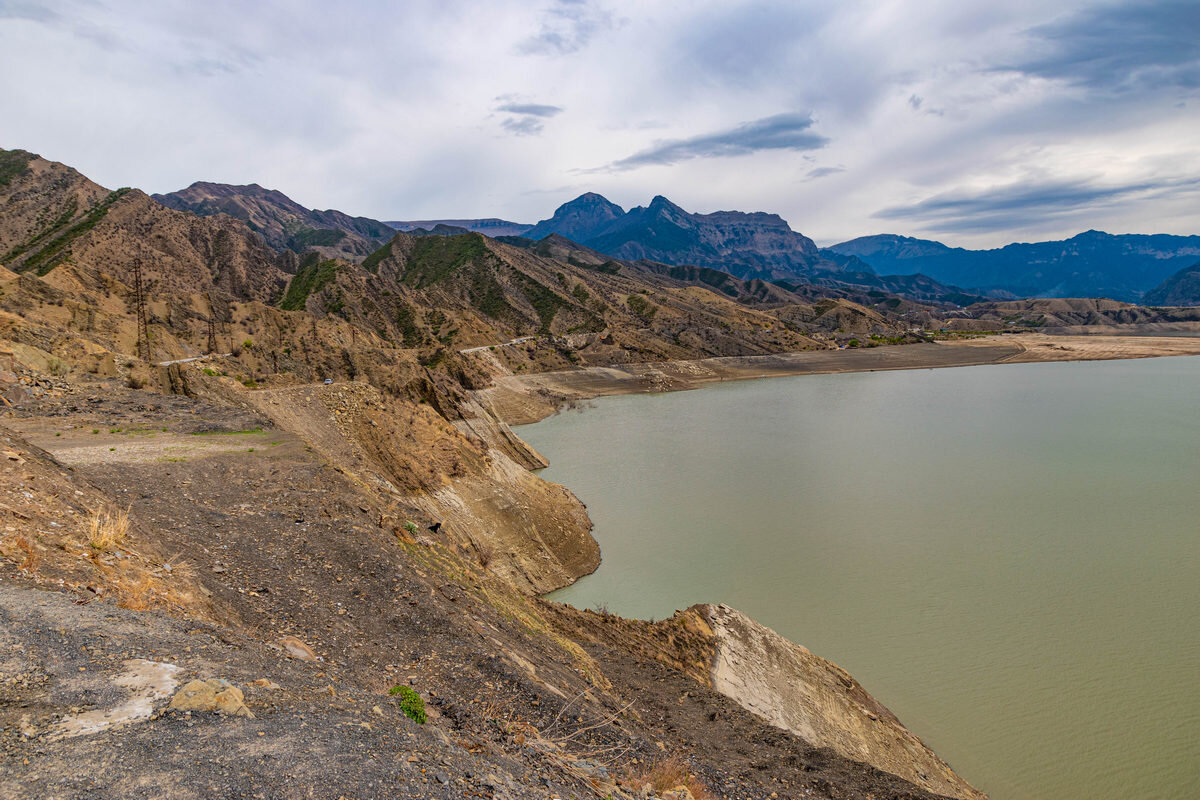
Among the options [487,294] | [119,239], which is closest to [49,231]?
[119,239]

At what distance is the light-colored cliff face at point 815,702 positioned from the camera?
13.8m

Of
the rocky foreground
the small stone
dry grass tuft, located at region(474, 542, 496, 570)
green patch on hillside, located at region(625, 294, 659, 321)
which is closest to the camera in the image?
the rocky foreground

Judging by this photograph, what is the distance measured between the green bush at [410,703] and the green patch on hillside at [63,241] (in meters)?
82.8

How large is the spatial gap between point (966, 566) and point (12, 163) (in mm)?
128690

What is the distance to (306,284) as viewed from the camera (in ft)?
312

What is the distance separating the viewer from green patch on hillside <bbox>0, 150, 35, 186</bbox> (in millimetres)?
87438

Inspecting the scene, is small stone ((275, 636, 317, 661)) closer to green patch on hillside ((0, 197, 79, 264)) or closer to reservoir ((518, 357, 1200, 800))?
reservoir ((518, 357, 1200, 800))

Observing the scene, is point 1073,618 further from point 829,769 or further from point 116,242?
point 116,242

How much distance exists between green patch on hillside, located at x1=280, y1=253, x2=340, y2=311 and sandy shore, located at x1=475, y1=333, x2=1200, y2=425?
35014mm

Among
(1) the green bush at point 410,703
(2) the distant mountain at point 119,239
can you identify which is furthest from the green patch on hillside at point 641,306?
(1) the green bush at point 410,703

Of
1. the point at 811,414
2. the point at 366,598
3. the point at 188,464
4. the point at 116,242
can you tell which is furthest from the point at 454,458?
the point at 116,242

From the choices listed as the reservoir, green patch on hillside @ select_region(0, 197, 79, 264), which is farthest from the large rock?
green patch on hillside @ select_region(0, 197, 79, 264)

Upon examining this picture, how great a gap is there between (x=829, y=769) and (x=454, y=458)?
19746 millimetres

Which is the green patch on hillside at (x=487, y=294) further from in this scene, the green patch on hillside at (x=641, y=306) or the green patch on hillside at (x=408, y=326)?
the green patch on hillside at (x=641, y=306)
